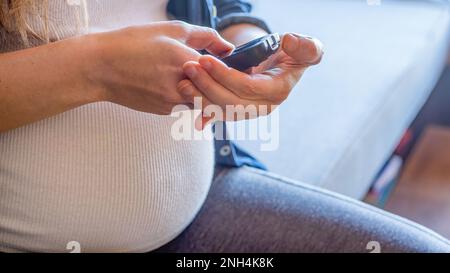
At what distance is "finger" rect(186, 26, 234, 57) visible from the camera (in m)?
0.47

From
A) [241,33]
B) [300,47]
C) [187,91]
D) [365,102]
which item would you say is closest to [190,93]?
[187,91]

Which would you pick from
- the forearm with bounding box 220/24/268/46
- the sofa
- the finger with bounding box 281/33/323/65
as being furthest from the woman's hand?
the sofa

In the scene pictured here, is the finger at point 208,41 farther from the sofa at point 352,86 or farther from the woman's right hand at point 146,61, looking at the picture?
the sofa at point 352,86

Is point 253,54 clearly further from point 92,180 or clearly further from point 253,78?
point 92,180

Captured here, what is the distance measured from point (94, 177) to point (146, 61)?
0.47ft

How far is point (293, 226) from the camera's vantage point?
625 mm

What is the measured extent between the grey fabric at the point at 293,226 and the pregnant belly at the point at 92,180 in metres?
0.08

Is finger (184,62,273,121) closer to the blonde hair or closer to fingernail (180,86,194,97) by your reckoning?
fingernail (180,86,194,97)

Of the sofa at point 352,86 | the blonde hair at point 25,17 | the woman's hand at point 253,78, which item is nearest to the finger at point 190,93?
the woman's hand at point 253,78
